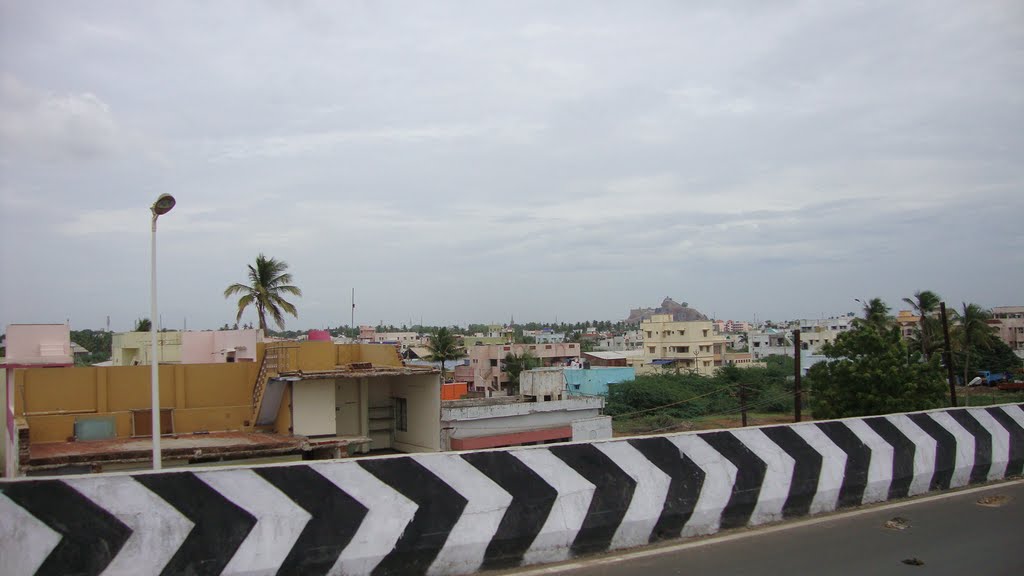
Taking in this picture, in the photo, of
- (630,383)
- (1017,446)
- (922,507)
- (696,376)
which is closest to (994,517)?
(922,507)

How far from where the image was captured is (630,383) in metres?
63.7

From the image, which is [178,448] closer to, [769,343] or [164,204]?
[164,204]

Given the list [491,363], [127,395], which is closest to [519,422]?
[127,395]

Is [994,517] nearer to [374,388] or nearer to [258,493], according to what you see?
[258,493]

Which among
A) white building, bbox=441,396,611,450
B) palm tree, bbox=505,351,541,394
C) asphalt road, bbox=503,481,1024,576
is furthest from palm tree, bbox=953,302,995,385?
asphalt road, bbox=503,481,1024,576

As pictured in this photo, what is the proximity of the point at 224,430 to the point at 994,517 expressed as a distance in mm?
19282

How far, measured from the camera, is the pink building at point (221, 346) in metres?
25.1

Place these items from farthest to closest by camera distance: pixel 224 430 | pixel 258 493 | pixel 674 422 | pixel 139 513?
pixel 674 422 → pixel 224 430 → pixel 258 493 → pixel 139 513

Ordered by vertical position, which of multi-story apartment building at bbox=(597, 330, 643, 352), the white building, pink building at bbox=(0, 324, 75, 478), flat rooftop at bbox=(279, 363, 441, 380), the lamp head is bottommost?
multi-story apartment building at bbox=(597, 330, 643, 352)

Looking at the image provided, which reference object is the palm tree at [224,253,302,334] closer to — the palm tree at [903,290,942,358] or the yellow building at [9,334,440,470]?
the yellow building at [9,334,440,470]

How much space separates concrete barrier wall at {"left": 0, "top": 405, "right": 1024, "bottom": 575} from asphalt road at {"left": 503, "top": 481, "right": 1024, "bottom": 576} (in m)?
0.25

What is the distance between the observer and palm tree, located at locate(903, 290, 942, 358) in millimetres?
62844

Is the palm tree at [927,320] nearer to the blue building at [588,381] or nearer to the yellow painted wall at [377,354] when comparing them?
the blue building at [588,381]

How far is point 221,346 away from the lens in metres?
28.5
